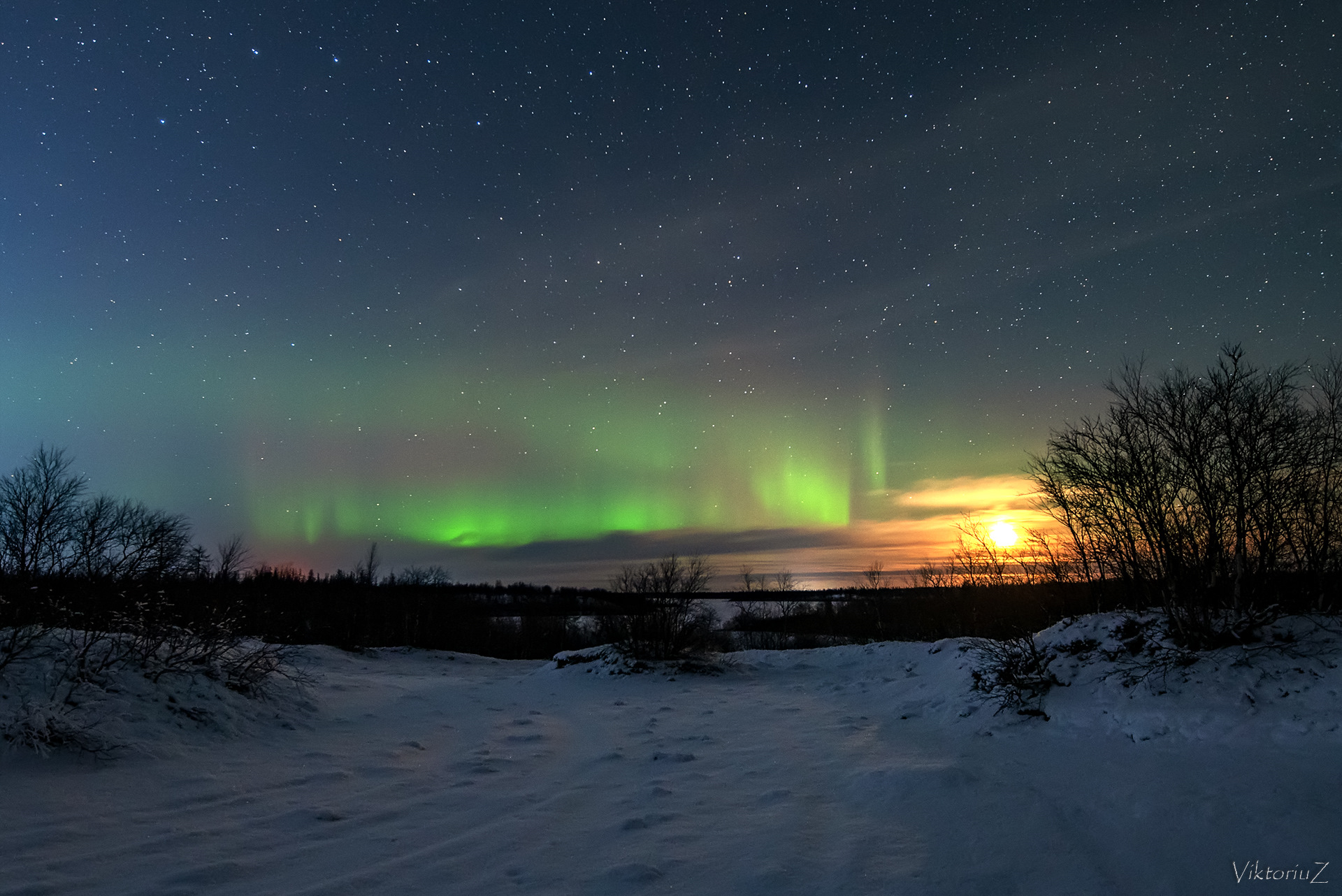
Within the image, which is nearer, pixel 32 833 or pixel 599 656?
pixel 32 833

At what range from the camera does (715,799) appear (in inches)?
261

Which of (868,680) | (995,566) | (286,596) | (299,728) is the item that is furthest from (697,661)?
(286,596)

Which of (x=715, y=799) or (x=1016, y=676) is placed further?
(x=1016, y=676)

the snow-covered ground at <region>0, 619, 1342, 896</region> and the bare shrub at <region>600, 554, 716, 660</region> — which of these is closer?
the snow-covered ground at <region>0, 619, 1342, 896</region>

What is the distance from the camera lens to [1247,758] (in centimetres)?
648

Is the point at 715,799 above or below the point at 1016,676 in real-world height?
below

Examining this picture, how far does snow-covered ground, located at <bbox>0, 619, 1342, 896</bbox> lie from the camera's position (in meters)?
4.68

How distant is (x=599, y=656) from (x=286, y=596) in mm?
53203

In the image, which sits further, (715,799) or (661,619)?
(661,619)

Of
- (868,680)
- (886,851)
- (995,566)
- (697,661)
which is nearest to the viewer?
(886,851)

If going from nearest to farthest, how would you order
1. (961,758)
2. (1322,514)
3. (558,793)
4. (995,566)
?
1. (558,793)
2. (961,758)
3. (1322,514)
4. (995,566)

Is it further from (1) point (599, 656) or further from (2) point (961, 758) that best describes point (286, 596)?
(2) point (961, 758)

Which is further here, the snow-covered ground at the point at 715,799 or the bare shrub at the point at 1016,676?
the bare shrub at the point at 1016,676

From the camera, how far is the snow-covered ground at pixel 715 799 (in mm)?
4680
